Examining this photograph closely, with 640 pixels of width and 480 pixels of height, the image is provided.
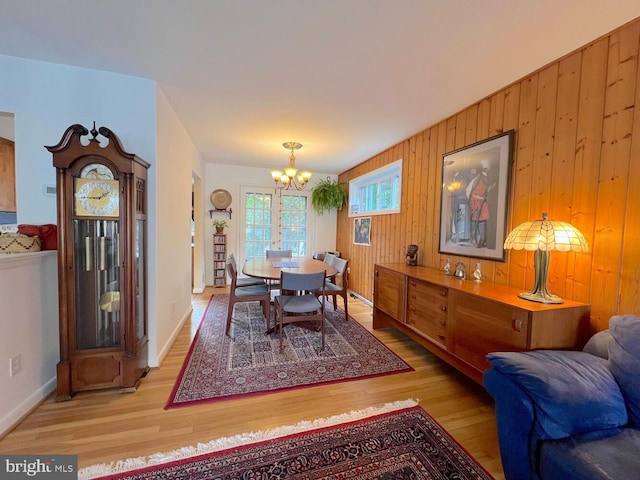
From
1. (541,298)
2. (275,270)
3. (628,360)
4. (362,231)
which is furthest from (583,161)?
(362,231)

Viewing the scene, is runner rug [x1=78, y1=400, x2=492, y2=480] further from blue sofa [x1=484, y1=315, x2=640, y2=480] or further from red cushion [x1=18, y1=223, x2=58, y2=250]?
red cushion [x1=18, y1=223, x2=58, y2=250]

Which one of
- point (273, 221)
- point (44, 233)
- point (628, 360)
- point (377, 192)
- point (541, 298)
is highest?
point (377, 192)

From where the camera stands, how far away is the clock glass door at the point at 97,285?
1887 millimetres

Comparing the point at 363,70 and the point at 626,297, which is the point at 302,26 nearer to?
the point at 363,70

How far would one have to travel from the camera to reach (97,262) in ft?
6.37

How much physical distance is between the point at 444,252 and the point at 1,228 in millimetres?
4033

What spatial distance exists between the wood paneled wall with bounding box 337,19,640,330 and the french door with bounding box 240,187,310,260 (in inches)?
145

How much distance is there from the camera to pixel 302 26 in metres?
1.57

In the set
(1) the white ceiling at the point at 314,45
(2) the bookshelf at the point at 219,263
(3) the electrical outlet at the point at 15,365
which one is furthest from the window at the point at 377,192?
(3) the electrical outlet at the point at 15,365

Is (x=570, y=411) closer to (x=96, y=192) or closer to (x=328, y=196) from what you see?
(x=96, y=192)

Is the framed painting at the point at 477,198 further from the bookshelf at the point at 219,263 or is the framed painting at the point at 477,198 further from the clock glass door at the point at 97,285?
the bookshelf at the point at 219,263

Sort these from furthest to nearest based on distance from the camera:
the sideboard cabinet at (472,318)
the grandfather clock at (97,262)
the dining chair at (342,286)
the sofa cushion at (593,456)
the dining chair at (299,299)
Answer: the dining chair at (342,286)
the dining chair at (299,299)
the grandfather clock at (97,262)
the sideboard cabinet at (472,318)
the sofa cushion at (593,456)

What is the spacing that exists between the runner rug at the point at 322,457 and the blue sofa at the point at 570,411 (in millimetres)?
386

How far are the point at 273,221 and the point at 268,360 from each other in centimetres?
353
